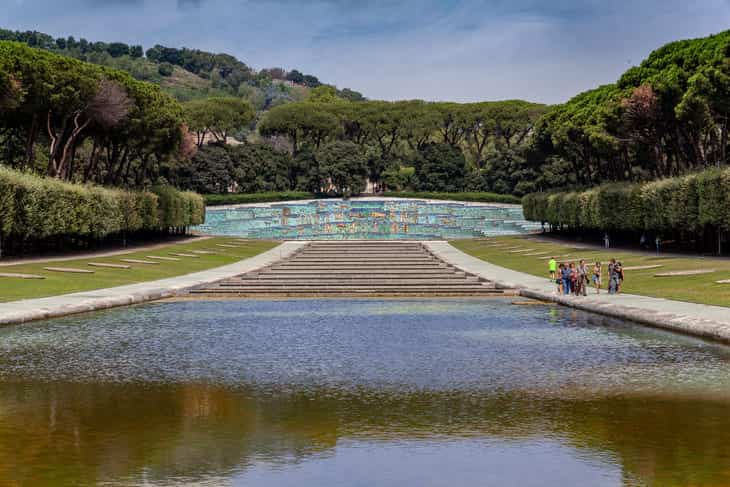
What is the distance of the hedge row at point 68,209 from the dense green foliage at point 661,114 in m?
38.3

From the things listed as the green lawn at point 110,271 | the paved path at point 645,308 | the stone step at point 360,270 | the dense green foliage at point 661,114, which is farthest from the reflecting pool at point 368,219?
the paved path at point 645,308

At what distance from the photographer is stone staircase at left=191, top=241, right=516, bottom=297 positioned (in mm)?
42844

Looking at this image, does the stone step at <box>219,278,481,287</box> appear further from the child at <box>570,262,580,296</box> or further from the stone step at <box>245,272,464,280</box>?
the child at <box>570,262,580,296</box>

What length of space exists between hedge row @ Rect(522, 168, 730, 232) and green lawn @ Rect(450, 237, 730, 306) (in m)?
3.17

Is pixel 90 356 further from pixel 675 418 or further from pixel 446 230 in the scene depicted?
pixel 446 230

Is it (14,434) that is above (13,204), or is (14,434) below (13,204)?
below

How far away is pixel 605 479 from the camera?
11.0 m

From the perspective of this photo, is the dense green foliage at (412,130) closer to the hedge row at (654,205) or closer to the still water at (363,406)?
the hedge row at (654,205)

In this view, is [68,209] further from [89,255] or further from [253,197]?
[253,197]

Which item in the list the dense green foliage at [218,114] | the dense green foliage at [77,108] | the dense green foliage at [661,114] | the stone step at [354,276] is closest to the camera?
the stone step at [354,276]

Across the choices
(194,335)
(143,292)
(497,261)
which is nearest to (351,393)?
(194,335)

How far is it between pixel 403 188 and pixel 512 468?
154 m

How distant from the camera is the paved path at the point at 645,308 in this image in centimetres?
2514

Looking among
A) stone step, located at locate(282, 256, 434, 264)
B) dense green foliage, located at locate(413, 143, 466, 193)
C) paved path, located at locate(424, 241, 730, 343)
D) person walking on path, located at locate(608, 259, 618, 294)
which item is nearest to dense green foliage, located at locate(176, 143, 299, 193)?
dense green foliage, located at locate(413, 143, 466, 193)
